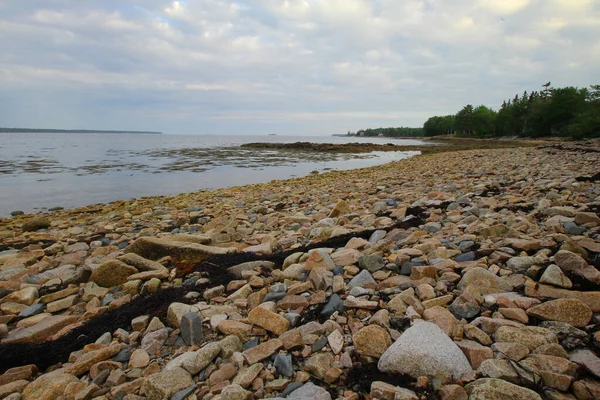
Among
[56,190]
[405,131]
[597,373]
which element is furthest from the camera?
[405,131]

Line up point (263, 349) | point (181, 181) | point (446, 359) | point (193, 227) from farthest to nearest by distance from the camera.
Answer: point (181, 181) → point (193, 227) → point (263, 349) → point (446, 359)

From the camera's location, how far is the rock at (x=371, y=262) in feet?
10.6

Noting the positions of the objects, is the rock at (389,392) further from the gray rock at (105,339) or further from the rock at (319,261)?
the gray rock at (105,339)

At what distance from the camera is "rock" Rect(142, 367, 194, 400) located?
6.13 ft

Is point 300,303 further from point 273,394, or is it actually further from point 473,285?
point 473,285

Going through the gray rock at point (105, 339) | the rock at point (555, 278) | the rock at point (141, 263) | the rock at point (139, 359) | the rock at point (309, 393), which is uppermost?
the rock at point (555, 278)

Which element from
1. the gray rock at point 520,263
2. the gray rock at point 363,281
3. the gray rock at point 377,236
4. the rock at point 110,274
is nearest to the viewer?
the gray rock at point 520,263

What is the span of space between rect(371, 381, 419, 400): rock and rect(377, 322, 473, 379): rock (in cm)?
14

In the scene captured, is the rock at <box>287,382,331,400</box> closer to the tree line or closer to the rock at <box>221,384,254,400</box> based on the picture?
the rock at <box>221,384,254,400</box>

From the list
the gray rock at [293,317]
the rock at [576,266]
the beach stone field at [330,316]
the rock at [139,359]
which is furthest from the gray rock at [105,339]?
the rock at [576,266]

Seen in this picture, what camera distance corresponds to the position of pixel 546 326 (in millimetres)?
1987

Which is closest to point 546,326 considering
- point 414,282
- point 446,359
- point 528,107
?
point 446,359

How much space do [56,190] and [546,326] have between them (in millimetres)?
17464

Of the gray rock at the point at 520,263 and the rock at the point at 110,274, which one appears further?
the rock at the point at 110,274
